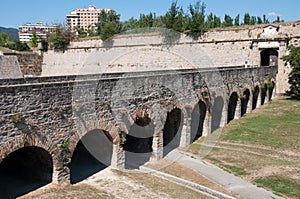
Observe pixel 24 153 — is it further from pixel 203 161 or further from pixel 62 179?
pixel 203 161

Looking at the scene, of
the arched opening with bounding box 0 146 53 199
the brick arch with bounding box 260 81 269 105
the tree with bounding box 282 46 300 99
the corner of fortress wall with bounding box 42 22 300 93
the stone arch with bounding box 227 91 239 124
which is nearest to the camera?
the arched opening with bounding box 0 146 53 199

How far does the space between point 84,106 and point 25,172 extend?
2.58 m

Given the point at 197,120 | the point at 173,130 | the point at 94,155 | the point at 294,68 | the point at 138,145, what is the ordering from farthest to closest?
1. the point at 294,68
2. the point at 197,120
3. the point at 173,130
4. the point at 138,145
5. the point at 94,155

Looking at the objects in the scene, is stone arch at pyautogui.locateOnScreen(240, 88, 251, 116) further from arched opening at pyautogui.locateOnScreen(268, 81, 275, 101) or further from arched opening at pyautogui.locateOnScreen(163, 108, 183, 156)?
arched opening at pyautogui.locateOnScreen(163, 108, 183, 156)

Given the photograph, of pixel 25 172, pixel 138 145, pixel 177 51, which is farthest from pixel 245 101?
pixel 25 172

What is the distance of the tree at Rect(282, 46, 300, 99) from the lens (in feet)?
66.0

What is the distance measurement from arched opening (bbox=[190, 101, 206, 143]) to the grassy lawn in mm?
767

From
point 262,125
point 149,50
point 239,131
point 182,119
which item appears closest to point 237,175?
point 182,119

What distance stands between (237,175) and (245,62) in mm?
15847

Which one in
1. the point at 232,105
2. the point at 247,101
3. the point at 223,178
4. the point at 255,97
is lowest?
the point at 223,178

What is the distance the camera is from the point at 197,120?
48.7 feet

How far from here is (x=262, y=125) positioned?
15727 millimetres

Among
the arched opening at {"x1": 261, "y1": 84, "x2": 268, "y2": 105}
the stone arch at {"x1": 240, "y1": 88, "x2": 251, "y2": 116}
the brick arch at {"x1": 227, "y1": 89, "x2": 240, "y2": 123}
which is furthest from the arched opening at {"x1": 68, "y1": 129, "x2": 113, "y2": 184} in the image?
the arched opening at {"x1": 261, "y1": 84, "x2": 268, "y2": 105}

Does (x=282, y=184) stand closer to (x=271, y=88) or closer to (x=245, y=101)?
(x=245, y=101)
